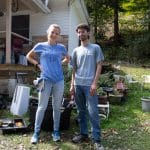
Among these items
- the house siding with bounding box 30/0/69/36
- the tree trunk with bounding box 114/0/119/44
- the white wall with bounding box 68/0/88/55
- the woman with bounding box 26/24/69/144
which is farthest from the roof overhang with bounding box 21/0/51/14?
the tree trunk with bounding box 114/0/119/44

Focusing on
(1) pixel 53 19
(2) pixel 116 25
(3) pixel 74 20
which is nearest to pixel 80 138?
(1) pixel 53 19

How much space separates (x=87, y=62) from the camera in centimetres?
545

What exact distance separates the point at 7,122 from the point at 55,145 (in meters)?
1.35

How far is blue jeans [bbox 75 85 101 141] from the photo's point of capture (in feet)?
17.8

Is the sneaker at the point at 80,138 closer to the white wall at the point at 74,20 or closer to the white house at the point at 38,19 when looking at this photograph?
the white house at the point at 38,19

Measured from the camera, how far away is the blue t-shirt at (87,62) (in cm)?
540

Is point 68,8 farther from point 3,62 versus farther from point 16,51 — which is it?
point 3,62

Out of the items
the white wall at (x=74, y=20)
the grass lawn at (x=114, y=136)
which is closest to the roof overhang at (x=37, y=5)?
the white wall at (x=74, y=20)

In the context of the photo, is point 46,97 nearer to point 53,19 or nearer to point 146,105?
point 146,105

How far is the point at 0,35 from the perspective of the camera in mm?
11570

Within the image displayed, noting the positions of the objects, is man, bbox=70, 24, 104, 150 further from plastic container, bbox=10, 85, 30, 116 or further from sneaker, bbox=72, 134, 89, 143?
plastic container, bbox=10, 85, 30, 116

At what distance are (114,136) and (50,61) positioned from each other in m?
1.79

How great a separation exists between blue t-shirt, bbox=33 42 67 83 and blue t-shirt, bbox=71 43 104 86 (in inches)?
12.7

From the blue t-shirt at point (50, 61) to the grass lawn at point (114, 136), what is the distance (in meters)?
1.05
